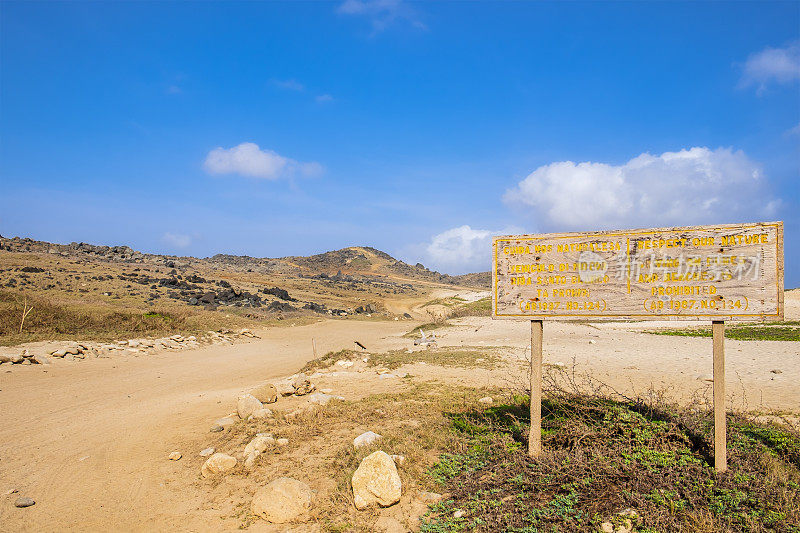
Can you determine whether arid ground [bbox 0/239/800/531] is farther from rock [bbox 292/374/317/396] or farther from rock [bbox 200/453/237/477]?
rock [bbox 292/374/317/396]

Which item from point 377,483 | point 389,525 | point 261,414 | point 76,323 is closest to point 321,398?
point 261,414

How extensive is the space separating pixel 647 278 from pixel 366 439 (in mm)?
4178

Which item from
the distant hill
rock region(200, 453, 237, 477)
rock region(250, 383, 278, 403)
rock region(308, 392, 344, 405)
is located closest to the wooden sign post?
rock region(200, 453, 237, 477)

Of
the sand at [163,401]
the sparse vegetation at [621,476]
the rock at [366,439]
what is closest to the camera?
the sparse vegetation at [621,476]

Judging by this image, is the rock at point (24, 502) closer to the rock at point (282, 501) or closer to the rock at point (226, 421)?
the rock at point (226, 421)

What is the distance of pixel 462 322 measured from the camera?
30.4 m

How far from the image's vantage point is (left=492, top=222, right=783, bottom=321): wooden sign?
15.7ft

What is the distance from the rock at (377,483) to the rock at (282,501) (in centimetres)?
58

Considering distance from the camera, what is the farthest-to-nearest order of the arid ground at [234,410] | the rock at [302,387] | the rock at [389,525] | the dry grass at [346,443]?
the rock at [302,387] → the arid ground at [234,410] → the dry grass at [346,443] → the rock at [389,525]

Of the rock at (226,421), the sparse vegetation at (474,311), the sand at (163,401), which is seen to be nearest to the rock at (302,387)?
the sand at (163,401)

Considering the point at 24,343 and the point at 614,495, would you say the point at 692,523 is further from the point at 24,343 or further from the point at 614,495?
the point at 24,343

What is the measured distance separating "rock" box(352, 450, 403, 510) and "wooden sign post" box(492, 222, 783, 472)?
5.64ft

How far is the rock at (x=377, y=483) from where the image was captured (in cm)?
484

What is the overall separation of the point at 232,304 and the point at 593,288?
35.2m
